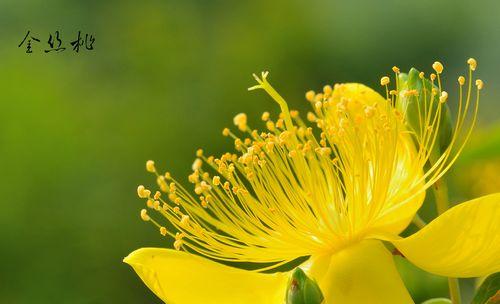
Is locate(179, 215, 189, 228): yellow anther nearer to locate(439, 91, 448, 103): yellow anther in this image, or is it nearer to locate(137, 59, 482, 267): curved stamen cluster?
locate(137, 59, 482, 267): curved stamen cluster

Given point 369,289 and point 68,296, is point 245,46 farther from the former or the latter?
point 369,289

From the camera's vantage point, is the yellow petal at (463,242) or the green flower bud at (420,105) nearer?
the yellow petal at (463,242)

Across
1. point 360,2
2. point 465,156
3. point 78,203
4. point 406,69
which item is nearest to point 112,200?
point 78,203

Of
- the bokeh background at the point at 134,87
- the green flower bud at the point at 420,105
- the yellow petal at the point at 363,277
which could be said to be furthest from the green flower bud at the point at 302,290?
the bokeh background at the point at 134,87

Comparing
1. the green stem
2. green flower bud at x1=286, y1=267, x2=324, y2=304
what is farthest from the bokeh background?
green flower bud at x1=286, y1=267, x2=324, y2=304

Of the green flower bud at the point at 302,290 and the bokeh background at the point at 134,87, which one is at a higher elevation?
the bokeh background at the point at 134,87

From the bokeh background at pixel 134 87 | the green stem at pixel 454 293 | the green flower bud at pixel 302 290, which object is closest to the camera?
the green flower bud at pixel 302 290

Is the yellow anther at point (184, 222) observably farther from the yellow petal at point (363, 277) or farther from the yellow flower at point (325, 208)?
the yellow petal at point (363, 277)
